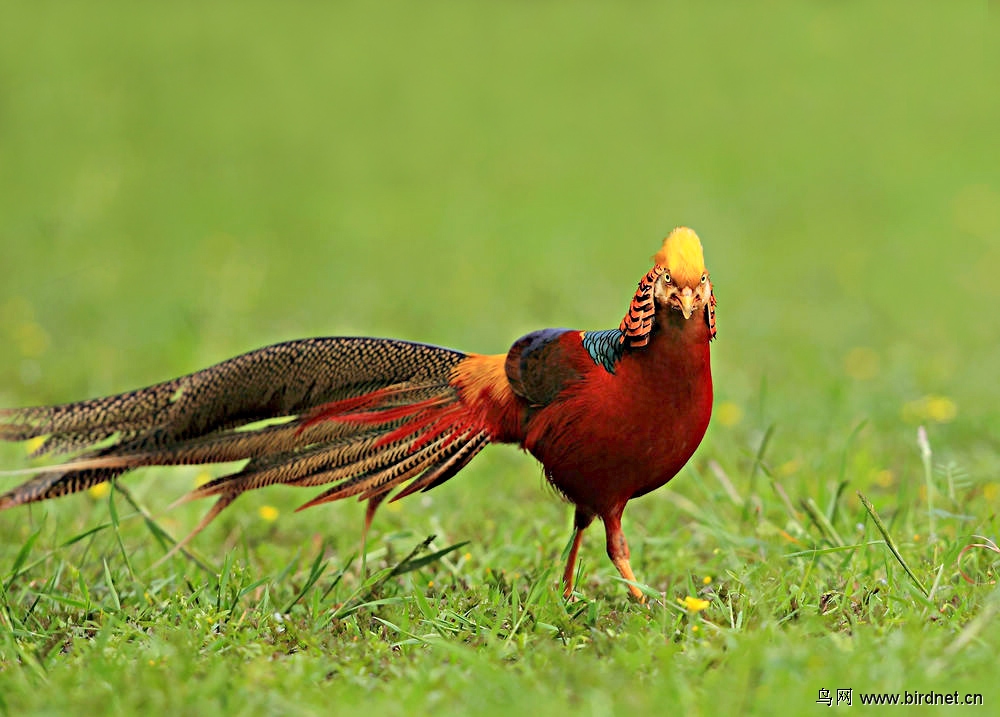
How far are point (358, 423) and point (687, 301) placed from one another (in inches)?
42.4

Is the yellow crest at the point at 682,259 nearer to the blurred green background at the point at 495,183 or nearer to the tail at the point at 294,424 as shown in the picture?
the tail at the point at 294,424

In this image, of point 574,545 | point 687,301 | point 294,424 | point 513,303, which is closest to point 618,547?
point 574,545

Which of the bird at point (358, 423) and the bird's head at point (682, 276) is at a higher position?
the bird's head at point (682, 276)

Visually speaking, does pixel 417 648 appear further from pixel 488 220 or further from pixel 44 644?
pixel 488 220

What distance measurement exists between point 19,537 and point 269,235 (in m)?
5.60

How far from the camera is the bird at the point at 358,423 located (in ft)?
10.7

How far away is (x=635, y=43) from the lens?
43.0 ft

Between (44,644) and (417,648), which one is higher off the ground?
(44,644)

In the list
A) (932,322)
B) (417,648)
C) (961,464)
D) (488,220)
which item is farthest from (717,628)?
(488,220)

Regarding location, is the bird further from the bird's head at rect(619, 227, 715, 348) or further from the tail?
the bird's head at rect(619, 227, 715, 348)

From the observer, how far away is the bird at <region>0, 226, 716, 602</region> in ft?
10.7

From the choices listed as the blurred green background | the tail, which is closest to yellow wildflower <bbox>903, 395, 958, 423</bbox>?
the blurred green background

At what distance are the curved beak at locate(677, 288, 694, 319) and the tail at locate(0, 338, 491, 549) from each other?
75 cm

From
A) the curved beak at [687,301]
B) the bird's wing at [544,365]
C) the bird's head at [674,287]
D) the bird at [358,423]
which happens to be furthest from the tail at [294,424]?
the curved beak at [687,301]
